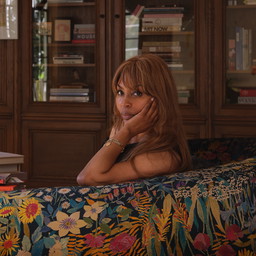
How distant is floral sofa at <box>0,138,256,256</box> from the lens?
923 mm

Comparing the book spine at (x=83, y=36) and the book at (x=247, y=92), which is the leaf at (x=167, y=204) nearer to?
the book at (x=247, y=92)

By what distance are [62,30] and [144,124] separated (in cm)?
285

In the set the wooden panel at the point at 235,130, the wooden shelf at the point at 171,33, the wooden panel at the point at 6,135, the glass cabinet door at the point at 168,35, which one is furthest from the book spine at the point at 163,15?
the wooden panel at the point at 6,135

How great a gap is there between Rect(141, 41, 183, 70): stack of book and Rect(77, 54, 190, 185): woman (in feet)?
8.04

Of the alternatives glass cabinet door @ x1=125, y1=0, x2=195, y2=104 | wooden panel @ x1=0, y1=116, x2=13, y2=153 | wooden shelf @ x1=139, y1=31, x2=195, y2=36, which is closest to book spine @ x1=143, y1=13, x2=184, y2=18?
glass cabinet door @ x1=125, y1=0, x2=195, y2=104

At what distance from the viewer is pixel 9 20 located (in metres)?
4.20

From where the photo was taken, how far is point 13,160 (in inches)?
70.9

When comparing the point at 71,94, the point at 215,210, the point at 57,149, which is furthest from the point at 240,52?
the point at 215,210

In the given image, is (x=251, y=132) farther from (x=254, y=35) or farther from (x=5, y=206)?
(x=5, y=206)

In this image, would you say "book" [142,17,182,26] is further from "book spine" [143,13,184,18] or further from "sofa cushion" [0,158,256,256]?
"sofa cushion" [0,158,256,256]

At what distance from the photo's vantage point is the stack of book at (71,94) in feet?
13.7

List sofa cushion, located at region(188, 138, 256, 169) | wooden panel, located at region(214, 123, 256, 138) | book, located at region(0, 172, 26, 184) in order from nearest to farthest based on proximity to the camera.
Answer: book, located at region(0, 172, 26, 184) → sofa cushion, located at region(188, 138, 256, 169) → wooden panel, located at region(214, 123, 256, 138)

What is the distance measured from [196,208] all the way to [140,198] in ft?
0.29

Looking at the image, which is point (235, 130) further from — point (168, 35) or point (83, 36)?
point (83, 36)
